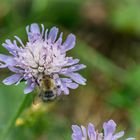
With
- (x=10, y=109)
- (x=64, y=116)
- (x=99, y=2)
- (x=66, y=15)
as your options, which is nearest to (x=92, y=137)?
(x=10, y=109)

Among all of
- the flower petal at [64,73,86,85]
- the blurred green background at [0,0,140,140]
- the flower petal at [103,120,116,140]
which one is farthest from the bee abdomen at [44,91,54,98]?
the blurred green background at [0,0,140,140]

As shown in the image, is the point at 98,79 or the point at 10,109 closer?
the point at 10,109

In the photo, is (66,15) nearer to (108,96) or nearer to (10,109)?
(108,96)

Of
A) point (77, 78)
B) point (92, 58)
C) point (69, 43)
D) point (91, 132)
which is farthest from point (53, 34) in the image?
point (92, 58)

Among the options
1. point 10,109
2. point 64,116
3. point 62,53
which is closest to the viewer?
point 62,53

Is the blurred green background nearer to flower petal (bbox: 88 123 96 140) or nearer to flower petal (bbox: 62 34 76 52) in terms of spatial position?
flower petal (bbox: 62 34 76 52)

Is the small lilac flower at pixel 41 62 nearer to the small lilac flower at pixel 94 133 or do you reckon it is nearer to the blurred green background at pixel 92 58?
the small lilac flower at pixel 94 133
